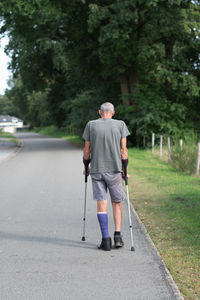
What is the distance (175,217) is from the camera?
768 cm

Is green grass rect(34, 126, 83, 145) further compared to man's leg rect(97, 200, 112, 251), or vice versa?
green grass rect(34, 126, 83, 145)

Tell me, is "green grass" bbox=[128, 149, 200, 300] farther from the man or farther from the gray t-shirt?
the gray t-shirt

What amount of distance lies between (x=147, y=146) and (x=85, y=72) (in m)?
7.25

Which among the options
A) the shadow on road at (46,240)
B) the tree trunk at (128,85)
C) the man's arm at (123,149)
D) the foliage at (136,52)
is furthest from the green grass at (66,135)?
the man's arm at (123,149)

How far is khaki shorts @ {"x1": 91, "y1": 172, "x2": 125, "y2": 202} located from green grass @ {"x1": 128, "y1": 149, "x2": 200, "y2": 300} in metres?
0.84

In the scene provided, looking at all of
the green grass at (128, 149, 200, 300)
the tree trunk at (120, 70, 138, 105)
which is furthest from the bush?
the tree trunk at (120, 70, 138, 105)

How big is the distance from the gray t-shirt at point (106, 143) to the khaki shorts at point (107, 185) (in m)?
0.07

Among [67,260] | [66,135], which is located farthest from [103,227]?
[66,135]

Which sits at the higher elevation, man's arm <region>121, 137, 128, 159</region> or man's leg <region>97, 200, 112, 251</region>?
man's arm <region>121, 137, 128, 159</region>

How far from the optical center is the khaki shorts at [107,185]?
592cm

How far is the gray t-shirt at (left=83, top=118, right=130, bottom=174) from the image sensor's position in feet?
19.3

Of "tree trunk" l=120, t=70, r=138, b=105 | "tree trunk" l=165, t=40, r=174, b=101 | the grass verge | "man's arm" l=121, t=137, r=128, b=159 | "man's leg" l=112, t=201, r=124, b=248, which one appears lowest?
the grass verge

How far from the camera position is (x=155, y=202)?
926 cm

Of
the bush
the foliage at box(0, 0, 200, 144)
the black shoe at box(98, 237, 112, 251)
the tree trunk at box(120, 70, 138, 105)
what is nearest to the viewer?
the black shoe at box(98, 237, 112, 251)
